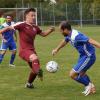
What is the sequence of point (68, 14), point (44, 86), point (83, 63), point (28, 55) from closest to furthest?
point (83, 63), point (28, 55), point (44, 86), point (68, 14)

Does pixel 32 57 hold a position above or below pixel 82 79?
above

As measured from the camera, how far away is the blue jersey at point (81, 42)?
33.7 ft

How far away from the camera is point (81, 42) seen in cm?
1033

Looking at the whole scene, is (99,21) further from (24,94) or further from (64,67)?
(24,94)

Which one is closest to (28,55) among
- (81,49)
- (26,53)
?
(26,53)

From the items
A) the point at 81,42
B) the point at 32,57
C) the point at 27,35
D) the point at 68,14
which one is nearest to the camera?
the point at 81,42

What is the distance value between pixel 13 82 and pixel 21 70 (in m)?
2.74

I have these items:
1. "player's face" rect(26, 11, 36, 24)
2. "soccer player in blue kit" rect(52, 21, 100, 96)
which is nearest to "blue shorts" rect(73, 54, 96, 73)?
"soccer player in blue kit" rect(52, 21, 100, 96)

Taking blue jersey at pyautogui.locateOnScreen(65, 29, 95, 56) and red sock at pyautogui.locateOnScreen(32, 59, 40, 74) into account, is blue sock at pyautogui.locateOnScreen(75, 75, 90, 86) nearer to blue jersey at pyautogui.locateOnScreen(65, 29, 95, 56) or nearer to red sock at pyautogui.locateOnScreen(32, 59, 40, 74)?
blue jersey at pyautogui.locateOnScreen(65, 29, 95, 56)

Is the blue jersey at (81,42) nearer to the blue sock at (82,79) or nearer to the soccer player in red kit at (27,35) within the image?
the blue sock at (82,79)

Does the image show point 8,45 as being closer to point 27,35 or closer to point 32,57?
point 27,35

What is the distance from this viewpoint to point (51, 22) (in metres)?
62.0

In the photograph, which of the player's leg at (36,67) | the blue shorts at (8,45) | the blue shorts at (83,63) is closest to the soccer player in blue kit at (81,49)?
the blue shorts at (83,63)

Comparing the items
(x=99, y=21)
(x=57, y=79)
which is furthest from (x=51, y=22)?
(x=57, y=79)
